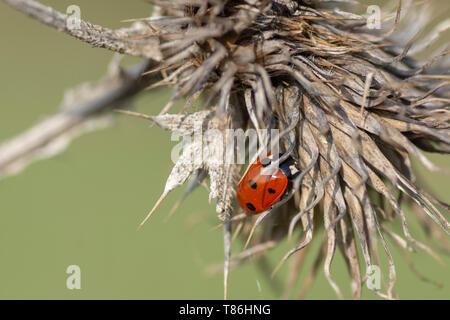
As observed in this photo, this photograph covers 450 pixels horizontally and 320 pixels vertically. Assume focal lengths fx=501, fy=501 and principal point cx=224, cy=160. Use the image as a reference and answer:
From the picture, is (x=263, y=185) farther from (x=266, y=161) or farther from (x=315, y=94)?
(x=315, y=94)

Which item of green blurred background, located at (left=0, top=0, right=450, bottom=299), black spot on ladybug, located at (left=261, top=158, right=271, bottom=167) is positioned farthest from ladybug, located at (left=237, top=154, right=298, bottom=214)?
green blurred background, located at (left=0, top=0, right=450, bottom=299)

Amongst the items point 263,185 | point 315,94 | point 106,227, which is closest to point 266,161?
point 263,185

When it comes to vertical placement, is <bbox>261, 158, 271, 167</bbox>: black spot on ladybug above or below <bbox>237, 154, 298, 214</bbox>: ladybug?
above

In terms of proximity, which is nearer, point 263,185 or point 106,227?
point 263,185

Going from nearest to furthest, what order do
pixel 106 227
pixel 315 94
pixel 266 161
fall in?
pixel 315 94, pixel 266 161, pixel 106 227

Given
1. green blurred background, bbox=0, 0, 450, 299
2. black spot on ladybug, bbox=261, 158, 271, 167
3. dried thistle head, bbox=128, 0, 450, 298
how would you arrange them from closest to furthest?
dried thistle head, bbox=128, 0, 450, 298
black spot on ladybug, bbox=261, 158, 271, 167
green blurred background, bbox=0, 0, 450, 299

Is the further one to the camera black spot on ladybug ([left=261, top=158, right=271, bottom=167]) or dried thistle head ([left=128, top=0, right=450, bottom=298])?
black spot on ladybug ([left=261, top=158, right=271, bottom=167])

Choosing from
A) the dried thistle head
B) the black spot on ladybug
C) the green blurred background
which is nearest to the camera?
the dried thistle head

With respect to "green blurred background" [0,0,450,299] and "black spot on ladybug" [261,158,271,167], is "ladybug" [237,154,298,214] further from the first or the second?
"green blurred background" [0,0,450,299]

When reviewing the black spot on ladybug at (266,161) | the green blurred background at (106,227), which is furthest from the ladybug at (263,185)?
the green blurred background at (106,227)
